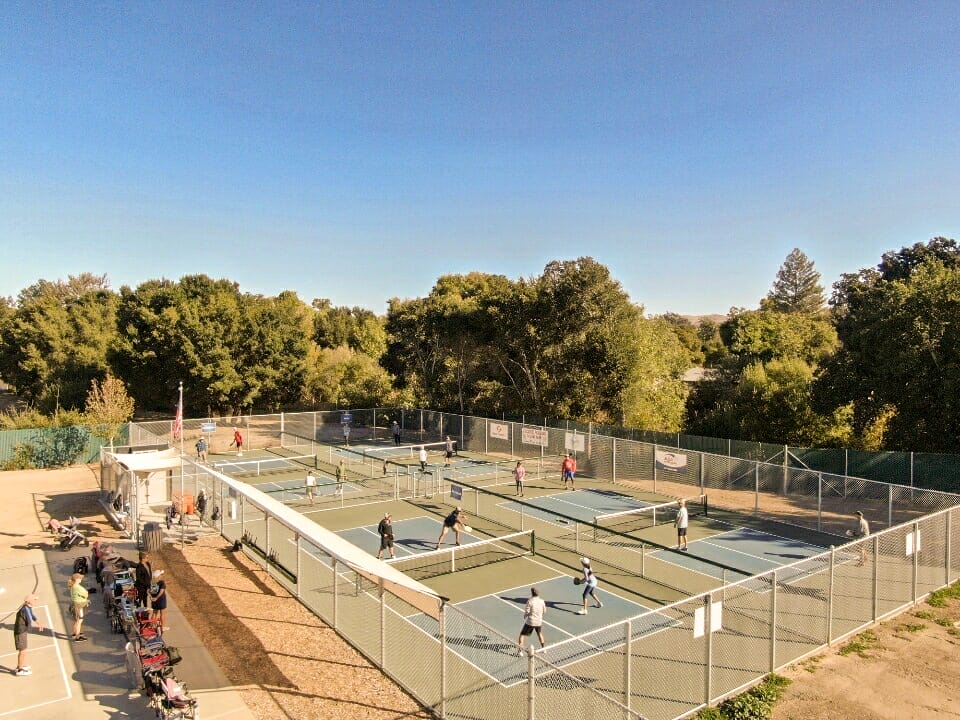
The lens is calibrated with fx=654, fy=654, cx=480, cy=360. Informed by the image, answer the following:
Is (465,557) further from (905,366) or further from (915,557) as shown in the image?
(905,366)

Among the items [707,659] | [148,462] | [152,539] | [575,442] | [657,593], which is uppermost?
[148,462]

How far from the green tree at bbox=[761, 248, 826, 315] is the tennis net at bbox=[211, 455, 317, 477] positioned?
313 ft

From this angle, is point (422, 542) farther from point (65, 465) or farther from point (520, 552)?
point (65, 465)

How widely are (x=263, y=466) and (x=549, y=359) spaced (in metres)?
20.0

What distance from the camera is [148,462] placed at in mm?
22891

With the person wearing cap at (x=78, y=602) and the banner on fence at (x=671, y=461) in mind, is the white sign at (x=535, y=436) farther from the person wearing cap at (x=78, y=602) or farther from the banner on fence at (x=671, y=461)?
the person wearing cap at (x=78, y=602)

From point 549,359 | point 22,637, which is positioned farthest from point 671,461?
point 22,637

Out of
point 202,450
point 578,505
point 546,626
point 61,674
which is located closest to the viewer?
point 61,674

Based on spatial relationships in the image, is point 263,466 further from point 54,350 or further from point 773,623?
point 54,350

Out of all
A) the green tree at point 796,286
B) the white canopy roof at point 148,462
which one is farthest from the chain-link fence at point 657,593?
the green tree at point 796,286

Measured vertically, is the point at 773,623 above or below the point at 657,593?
above

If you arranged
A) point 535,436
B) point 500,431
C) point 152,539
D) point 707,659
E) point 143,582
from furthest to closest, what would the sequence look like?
point 500,431, point 535,436, point 152,539, point 143,582, point 707,659

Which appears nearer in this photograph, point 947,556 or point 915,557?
point 915,557

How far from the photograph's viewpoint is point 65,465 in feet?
119
